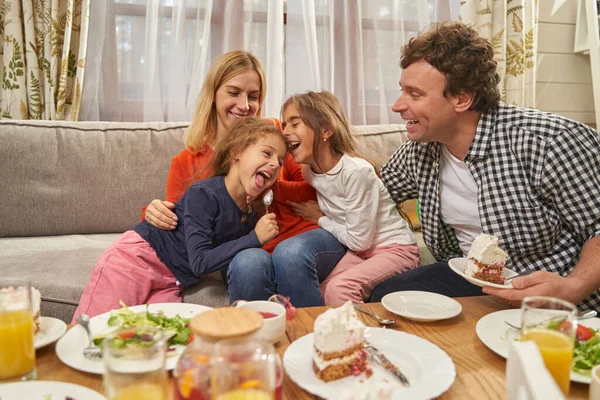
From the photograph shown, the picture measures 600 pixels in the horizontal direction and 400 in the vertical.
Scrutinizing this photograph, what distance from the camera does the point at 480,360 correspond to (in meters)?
1.10

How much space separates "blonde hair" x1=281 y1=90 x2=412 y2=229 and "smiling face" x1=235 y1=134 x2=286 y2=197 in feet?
0.51

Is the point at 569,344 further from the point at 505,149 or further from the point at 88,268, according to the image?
the point at 88,268

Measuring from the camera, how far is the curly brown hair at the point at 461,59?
1.78m

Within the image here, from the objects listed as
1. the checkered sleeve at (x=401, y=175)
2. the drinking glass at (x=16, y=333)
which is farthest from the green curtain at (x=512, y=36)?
the drinking glass at (x=16, y=333)

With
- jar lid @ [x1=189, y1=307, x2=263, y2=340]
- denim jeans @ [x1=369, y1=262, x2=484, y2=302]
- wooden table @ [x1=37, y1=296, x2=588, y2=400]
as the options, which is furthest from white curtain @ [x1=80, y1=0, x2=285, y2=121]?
jar lid @ [x1=189, y1=307, x2=263, y2=340]

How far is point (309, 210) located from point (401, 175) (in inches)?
16.1

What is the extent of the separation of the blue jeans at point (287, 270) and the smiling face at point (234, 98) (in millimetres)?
618

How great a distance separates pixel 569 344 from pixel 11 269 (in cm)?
189

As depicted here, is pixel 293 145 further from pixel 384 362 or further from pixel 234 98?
pixel 384 362

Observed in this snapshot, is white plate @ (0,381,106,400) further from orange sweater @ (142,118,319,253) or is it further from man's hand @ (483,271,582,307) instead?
orange sweater @ (142,118,319,253)

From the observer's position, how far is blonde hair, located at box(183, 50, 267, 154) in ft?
7.25

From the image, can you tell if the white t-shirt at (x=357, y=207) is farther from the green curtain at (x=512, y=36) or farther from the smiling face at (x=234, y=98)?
the green curtain at (x=512, y=36)

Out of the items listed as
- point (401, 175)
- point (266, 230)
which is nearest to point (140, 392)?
point (266, 230)

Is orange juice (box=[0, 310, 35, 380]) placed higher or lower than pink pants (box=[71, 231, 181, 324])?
higher
